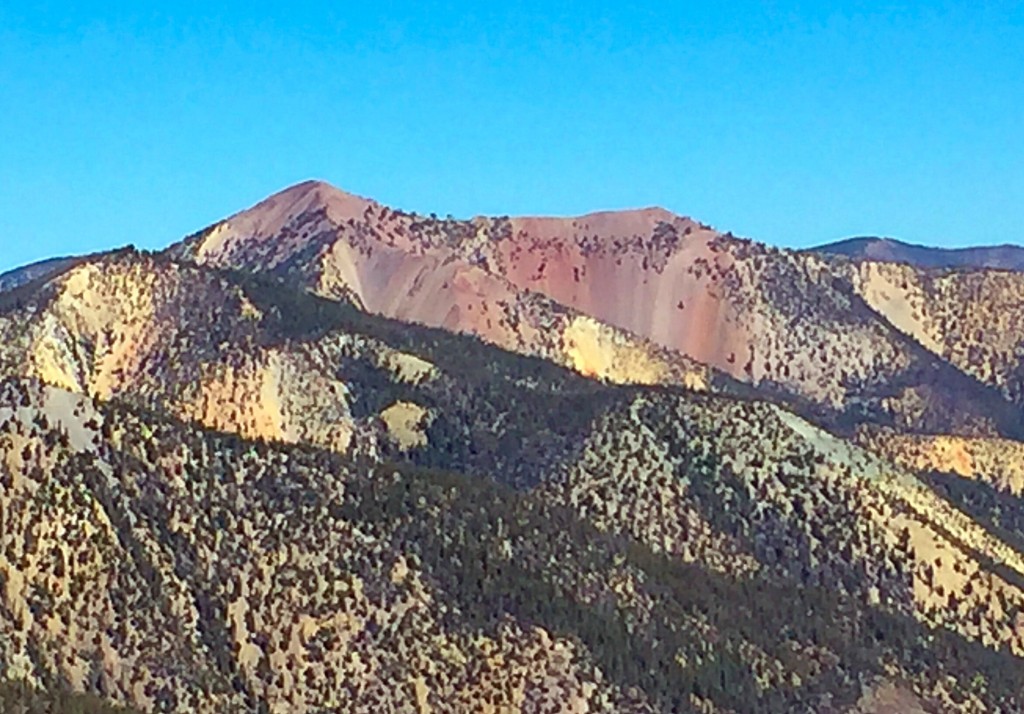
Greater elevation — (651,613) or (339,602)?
(339,602)

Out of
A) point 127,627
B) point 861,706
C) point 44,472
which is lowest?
point 861,706

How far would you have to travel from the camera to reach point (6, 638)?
367ft

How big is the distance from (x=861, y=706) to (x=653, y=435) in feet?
158

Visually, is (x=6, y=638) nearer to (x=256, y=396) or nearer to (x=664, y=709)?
(x=664, y=709)

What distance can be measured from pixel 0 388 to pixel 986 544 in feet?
300

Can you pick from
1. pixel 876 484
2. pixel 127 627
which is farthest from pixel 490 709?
pixel 876 484

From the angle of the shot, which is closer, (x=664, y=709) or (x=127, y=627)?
(x=127, y=627)

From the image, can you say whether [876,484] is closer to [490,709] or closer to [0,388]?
[490,709]

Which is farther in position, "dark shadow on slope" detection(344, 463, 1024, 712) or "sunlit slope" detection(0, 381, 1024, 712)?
"dark shadow on slope" detection(344, 463, 1024, 712)

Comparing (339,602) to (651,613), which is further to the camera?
(651,613)

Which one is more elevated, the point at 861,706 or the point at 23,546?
the point at 23,546

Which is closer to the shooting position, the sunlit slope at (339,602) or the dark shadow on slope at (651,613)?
the sunlit slope at (339,602)

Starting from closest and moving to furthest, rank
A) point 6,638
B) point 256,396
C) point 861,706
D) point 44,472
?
point 6,638 → point 44,472 → point 861,706 → point 256,396

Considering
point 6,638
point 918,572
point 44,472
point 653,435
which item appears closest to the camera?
point 6,638
